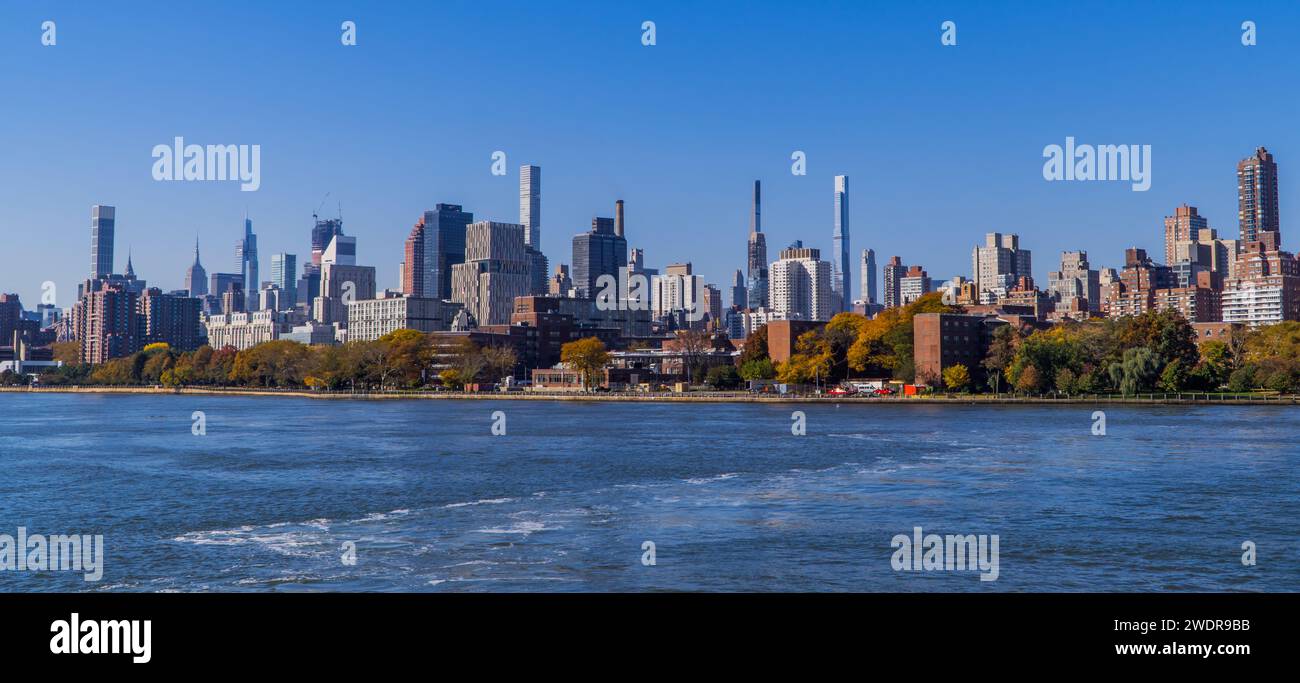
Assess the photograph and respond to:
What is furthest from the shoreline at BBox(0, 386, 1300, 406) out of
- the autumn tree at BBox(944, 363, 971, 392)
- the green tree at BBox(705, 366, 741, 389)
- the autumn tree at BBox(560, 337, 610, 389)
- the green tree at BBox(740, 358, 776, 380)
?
the green tree at BBox(705, 366, 741, 389)

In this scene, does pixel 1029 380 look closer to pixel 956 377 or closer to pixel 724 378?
pixel 956 377

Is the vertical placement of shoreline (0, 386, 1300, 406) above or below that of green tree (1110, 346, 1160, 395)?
below

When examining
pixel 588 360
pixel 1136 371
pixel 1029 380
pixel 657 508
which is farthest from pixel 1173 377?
pixel 657 508

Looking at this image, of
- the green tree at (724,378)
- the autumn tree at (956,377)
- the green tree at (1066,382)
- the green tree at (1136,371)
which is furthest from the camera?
the green tree at (724,378)

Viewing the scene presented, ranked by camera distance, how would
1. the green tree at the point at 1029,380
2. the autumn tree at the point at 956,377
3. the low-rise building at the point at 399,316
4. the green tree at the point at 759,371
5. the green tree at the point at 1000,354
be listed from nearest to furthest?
the green tree at the point at 1029,380 < the green tree at the point at 1000,354 < the autumn tree at the point at 956,377 < the green tree at the point at 759,371 < the low-rise building at the point at 399,316

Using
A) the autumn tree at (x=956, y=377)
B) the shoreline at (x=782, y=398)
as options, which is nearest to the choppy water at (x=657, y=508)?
the shoreline at (x=782, y=398)

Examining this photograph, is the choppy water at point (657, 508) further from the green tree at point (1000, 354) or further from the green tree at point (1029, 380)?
the green tree at point (1000, 354)

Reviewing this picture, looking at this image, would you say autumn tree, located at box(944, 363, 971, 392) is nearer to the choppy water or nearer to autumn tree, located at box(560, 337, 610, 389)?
the choppy water
